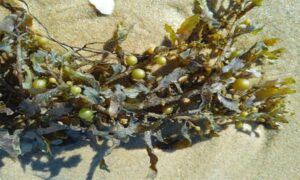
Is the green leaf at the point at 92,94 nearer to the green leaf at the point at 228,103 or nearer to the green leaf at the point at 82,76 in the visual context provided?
the green leaf at the point at 82,76

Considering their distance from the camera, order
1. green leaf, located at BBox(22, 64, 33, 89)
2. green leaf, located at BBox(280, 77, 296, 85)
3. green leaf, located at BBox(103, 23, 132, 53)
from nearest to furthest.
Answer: green leaf, located at BBox(22, 64, 33, 89), green leaf, located at BBox(103, 23, 132, 53), green leaf, located at BBox(280, 77, 296, 85)

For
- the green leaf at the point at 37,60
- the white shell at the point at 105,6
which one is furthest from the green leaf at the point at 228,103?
the green leaf at the point at 37,60

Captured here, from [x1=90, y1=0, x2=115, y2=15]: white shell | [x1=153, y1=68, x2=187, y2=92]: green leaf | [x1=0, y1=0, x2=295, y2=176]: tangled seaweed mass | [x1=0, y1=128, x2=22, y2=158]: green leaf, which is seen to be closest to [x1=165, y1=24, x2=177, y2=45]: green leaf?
[x1=0, y1=0, x2=295, y2=176]: tangled seaweed mass

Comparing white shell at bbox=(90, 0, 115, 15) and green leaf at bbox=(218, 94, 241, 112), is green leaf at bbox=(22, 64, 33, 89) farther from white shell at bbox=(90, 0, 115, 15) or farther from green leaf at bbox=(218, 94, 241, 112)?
green leaf at bbox=(218, 94, 241, 112)

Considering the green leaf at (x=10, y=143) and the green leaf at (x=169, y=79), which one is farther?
the green leaf at (x=169, y=79)

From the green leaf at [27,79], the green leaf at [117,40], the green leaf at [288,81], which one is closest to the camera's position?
the green leaf at [27,79]

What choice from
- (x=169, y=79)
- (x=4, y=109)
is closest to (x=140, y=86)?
(x=169, y=79)

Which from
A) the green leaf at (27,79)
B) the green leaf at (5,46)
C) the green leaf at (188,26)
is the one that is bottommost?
the green leaf at (27,79)

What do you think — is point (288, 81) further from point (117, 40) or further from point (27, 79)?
point (27, 79)

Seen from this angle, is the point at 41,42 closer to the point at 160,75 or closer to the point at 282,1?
the point at 160,75
